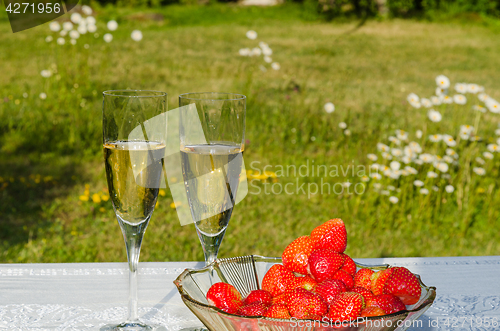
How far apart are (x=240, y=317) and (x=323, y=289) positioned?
180 mm

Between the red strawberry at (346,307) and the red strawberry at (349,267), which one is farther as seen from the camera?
the red strawberry at (349,267)

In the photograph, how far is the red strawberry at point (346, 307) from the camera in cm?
76

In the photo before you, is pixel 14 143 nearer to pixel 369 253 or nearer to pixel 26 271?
pixel 369 253

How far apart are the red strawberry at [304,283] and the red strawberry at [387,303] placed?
12 centimetres

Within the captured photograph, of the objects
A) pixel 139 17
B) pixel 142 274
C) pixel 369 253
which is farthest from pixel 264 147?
pixel 139 17

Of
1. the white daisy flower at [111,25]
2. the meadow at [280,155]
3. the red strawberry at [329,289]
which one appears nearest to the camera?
the red strawberry at [329,289]

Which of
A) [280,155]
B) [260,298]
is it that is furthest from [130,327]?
[280,155]

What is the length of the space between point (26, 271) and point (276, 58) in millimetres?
7727

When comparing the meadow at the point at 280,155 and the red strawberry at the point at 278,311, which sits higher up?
the red strawberry at the point at 278,311

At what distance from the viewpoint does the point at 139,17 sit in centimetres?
1137

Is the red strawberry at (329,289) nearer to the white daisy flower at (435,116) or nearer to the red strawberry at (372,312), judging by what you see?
the red strawberry at (372,312)

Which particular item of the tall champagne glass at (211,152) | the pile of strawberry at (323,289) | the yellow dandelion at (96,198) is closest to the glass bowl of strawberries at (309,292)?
the pile of strawberry at (323,289)

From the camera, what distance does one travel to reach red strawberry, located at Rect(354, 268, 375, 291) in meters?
0.92

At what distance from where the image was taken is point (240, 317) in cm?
73
